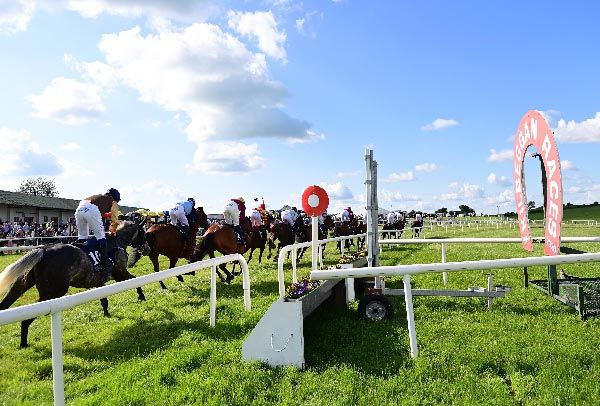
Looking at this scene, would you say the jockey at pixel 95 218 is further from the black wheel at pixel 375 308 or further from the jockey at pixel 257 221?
the jockey at pixel 257 221

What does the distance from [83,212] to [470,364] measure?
617cm

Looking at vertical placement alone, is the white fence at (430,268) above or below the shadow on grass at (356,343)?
above

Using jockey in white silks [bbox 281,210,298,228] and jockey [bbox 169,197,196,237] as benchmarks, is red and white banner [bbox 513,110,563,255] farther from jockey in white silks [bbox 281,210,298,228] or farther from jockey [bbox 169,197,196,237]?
jockey in white silks [bbox 281,210,298,228]

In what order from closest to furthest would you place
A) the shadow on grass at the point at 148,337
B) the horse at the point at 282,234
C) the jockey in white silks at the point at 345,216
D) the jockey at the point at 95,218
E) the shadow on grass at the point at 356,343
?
the shadow on grass at the point at 356,343
the shadow on grass at the point at 148,337
the jockey at the point at 95,218
the horse at the point at 282,234
the jockey in white silks at the point at 345,216

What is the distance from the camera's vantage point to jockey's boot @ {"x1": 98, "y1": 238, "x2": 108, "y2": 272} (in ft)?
26.1

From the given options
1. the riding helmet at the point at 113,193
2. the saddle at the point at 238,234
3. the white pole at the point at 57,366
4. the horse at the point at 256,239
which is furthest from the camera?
the horse at the point at 256,239

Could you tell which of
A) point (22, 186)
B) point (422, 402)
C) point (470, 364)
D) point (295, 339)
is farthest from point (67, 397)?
point (22, 186)

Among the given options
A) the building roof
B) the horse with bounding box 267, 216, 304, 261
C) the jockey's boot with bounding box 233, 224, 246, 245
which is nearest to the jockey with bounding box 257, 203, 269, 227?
the horse with bounding box 267, 216, 304, 261

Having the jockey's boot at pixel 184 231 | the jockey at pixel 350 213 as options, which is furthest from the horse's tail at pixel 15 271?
the jockey at pixel 350 213

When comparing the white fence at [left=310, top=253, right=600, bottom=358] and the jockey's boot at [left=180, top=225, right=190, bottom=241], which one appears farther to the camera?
the jockey's boot at [left=180, top=225, right=190, bottom=241]

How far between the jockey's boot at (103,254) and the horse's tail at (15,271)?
113 cm

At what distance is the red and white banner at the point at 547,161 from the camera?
5016mm

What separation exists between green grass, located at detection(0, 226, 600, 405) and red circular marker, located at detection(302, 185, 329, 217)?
162 centimetres

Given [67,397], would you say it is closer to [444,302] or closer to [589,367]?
[589,367]
